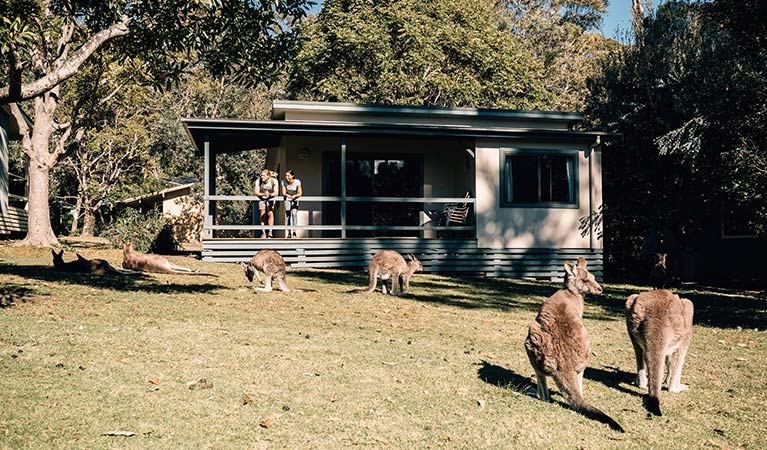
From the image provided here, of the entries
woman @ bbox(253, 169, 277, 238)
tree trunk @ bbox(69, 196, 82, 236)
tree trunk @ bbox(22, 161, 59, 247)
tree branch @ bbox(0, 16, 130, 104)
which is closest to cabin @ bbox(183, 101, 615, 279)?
woman @ bbox(253, 169, 277, 238)

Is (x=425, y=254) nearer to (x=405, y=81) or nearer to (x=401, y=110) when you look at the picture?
(x=401, y=110)

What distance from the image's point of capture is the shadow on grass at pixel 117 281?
1251 cm

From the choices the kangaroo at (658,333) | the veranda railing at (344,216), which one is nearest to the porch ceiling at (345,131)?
the veranda railing at (344,216)

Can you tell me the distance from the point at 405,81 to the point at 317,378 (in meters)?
25.1

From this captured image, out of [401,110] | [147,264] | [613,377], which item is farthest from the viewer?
[401,110]

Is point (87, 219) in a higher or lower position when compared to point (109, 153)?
lower

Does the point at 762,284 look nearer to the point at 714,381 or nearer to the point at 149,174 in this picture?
the point at 714,381

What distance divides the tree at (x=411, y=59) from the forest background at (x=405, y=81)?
0.09m

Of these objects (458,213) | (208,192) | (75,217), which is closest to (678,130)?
(458,213)

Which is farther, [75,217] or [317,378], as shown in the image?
[75,217]

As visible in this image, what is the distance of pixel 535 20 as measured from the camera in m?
44.0

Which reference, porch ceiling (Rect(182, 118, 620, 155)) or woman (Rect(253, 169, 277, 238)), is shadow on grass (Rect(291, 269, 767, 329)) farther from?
porch ceiling (Rect(182, 118, 620, 155))

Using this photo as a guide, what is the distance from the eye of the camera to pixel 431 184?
22.3 m

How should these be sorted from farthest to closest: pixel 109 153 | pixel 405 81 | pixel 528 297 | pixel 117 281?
pixel 109 153 < pixel 405 81 < pixel 528 297 < pixel 117 281
